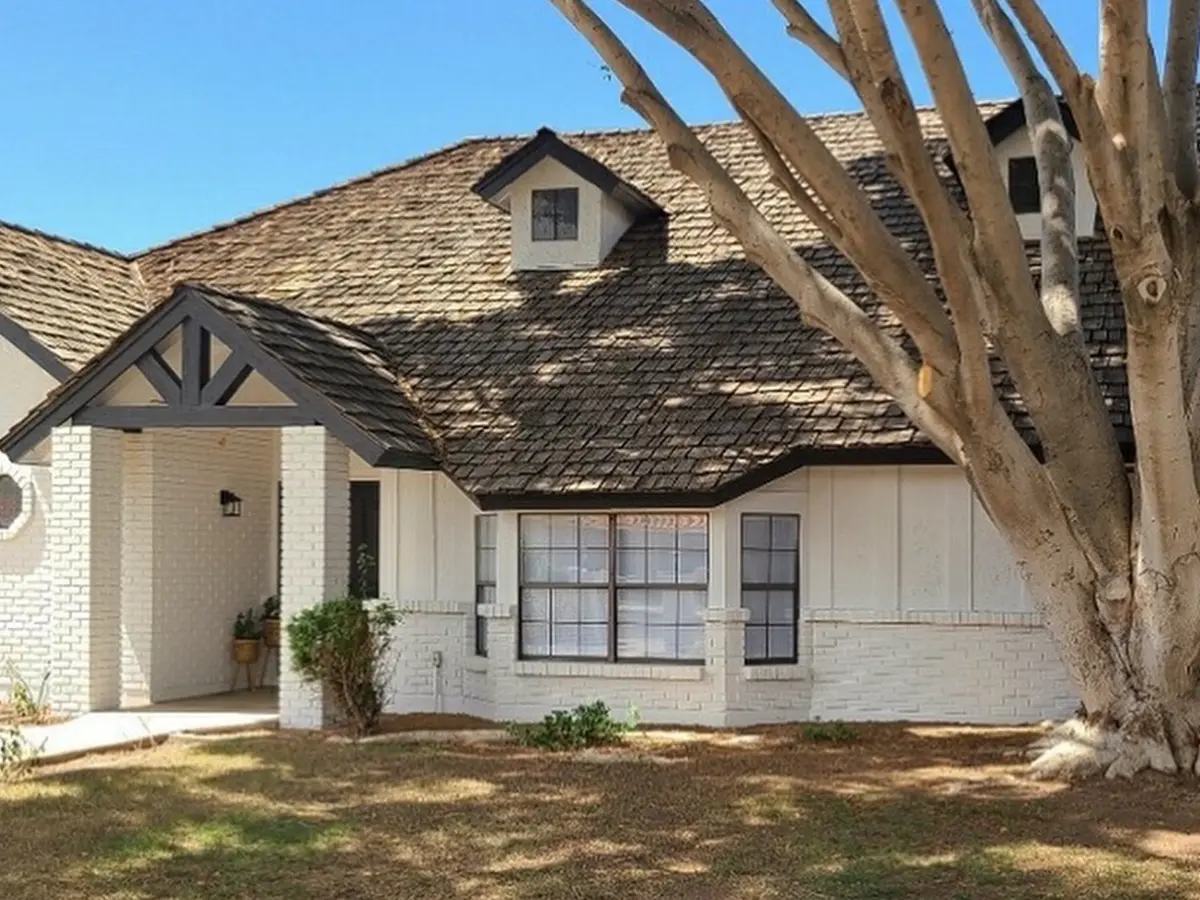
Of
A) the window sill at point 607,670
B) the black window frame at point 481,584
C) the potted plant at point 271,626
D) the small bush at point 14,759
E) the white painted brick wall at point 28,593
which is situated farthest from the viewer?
the potted plant at point 271,626

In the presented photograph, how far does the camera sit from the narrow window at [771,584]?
49.2 feet

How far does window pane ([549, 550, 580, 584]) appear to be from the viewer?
1525 cm

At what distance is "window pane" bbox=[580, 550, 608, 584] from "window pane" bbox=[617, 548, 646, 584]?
Answer: 135 mm

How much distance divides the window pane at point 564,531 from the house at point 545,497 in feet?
0.08

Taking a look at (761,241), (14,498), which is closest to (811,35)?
(761,241)

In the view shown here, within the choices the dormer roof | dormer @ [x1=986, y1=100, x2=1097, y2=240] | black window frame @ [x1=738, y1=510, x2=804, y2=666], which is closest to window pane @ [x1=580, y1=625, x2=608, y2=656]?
black window frame @ [x1=738, y1=510, x2=804, y2=666]

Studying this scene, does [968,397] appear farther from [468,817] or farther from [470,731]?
[470,731]

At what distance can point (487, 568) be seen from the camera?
16.0 meters

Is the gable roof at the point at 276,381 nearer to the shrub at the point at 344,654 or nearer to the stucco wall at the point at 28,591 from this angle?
the shrub at the point at 344,654

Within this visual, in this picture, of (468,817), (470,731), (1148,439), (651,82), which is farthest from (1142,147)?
(470,731)

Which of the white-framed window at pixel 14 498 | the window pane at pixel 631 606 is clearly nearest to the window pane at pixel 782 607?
the window pane at pixel 631 606

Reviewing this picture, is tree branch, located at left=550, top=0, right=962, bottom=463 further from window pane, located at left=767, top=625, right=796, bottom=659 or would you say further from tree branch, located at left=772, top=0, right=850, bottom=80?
window pane, located at left=767, top=625, right=796, bottom=659

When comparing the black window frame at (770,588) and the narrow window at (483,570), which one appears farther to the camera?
the narrow window at (483,570)

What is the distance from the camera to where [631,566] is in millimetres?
15125
